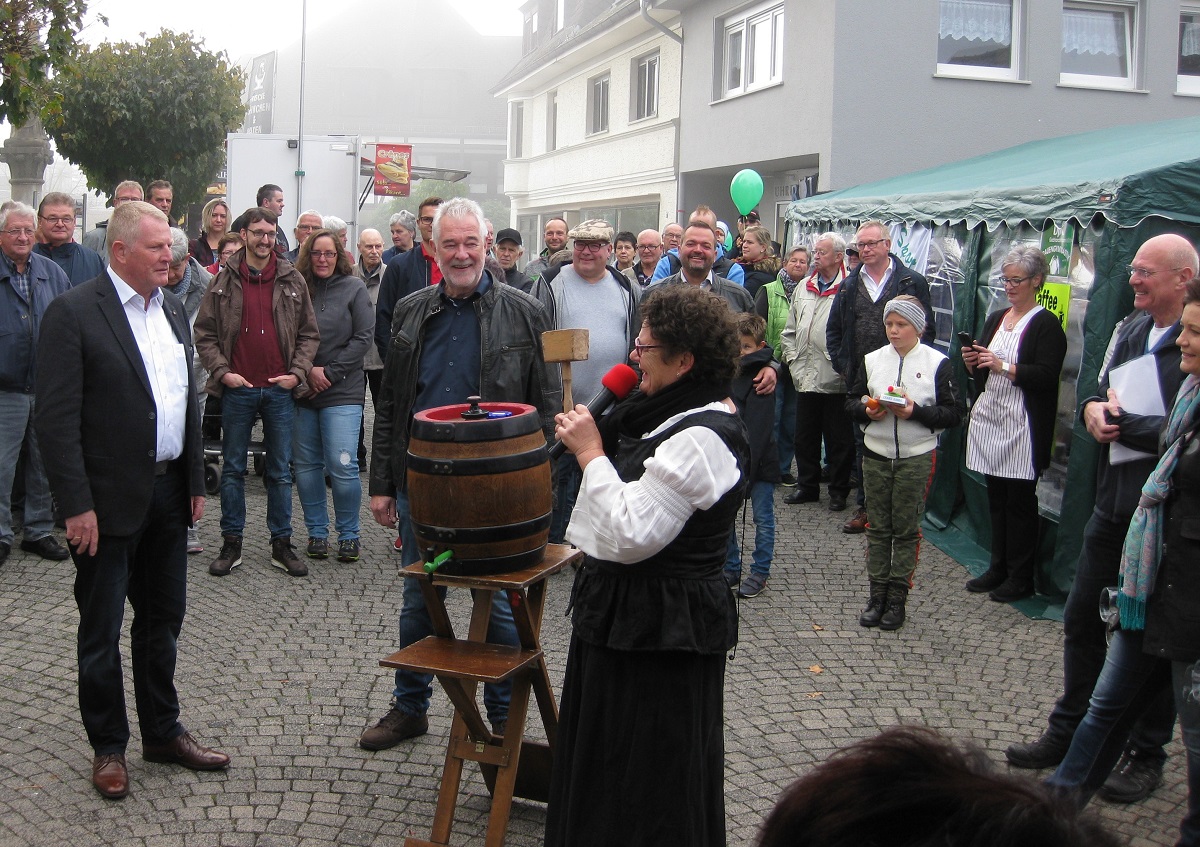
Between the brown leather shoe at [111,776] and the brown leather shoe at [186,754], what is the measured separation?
7.7 inches

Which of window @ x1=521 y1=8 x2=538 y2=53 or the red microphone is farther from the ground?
window @ x1=521 y1=8 x2=538 y2=53

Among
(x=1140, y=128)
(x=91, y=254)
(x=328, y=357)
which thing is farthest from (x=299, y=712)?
(x=1140, y=128)

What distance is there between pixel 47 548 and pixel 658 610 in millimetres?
5541

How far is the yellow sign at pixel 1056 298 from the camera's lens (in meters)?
7.06

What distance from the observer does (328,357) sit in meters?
7.51

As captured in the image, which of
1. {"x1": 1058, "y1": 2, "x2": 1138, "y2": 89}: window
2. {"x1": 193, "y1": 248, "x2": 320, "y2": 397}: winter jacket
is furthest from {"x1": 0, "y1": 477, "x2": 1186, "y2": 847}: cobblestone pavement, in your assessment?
{"x1": 1058, "y1": 2, "x2": 1138, "y2": 89}: window

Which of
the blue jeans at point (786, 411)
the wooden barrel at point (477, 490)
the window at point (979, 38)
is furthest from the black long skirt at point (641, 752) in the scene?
the window at point (979, 38)

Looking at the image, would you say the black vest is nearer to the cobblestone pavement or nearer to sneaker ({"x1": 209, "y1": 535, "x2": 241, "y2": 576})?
the cobblestone pavement

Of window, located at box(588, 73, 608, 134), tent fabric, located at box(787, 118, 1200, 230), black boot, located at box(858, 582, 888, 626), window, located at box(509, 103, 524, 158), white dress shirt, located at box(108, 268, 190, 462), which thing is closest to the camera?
white dress shirt, located at box(108, 268, 190, 462)

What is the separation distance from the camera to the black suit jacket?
3990 mm

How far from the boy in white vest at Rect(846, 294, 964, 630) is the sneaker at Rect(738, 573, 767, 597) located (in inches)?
27.9

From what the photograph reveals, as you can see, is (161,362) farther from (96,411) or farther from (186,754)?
(186,754)

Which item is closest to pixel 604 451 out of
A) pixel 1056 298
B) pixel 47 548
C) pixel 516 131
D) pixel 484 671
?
pixel 484 671

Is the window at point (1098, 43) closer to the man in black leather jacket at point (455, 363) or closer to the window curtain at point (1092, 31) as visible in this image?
the window curtain at point (1092, 31)
